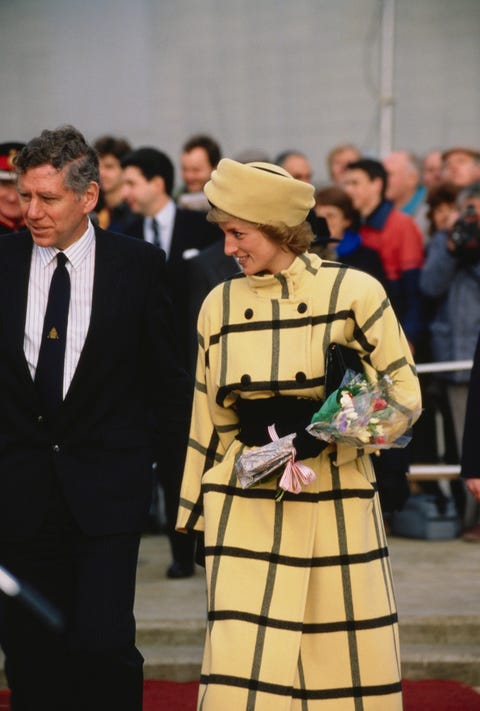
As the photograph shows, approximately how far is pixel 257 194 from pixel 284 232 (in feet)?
0.49

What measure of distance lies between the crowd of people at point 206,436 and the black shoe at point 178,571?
96.5 inches

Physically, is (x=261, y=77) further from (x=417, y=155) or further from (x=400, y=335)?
(x=400, y=335)

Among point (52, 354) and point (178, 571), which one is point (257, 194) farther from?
point (178, 571)

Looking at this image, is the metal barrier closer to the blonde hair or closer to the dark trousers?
the blonde hair

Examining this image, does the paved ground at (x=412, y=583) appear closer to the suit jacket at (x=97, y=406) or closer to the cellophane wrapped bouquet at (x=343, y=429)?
the suit jacket at (x=97, y=406)

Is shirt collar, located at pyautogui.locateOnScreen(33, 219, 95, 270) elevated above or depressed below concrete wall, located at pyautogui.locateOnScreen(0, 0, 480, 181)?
below

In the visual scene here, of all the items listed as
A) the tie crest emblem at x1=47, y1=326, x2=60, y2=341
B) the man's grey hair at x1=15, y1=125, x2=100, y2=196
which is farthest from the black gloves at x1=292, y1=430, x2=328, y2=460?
the man's grey hair at x1=15, y1=125, x2=100, y2=196

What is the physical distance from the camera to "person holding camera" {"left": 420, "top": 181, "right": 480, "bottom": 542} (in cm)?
805

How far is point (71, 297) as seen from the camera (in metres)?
4.86

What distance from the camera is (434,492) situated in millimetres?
8469

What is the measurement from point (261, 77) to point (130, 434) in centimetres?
672

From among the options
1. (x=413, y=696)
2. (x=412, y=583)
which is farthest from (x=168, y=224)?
(x=413, y=696)

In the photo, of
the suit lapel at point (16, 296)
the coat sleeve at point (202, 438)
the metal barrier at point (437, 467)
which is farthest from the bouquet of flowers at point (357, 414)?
the metal barrier at point (437, 467)

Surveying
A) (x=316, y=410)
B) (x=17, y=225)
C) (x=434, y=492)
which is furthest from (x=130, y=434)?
(x=434, y=492)
